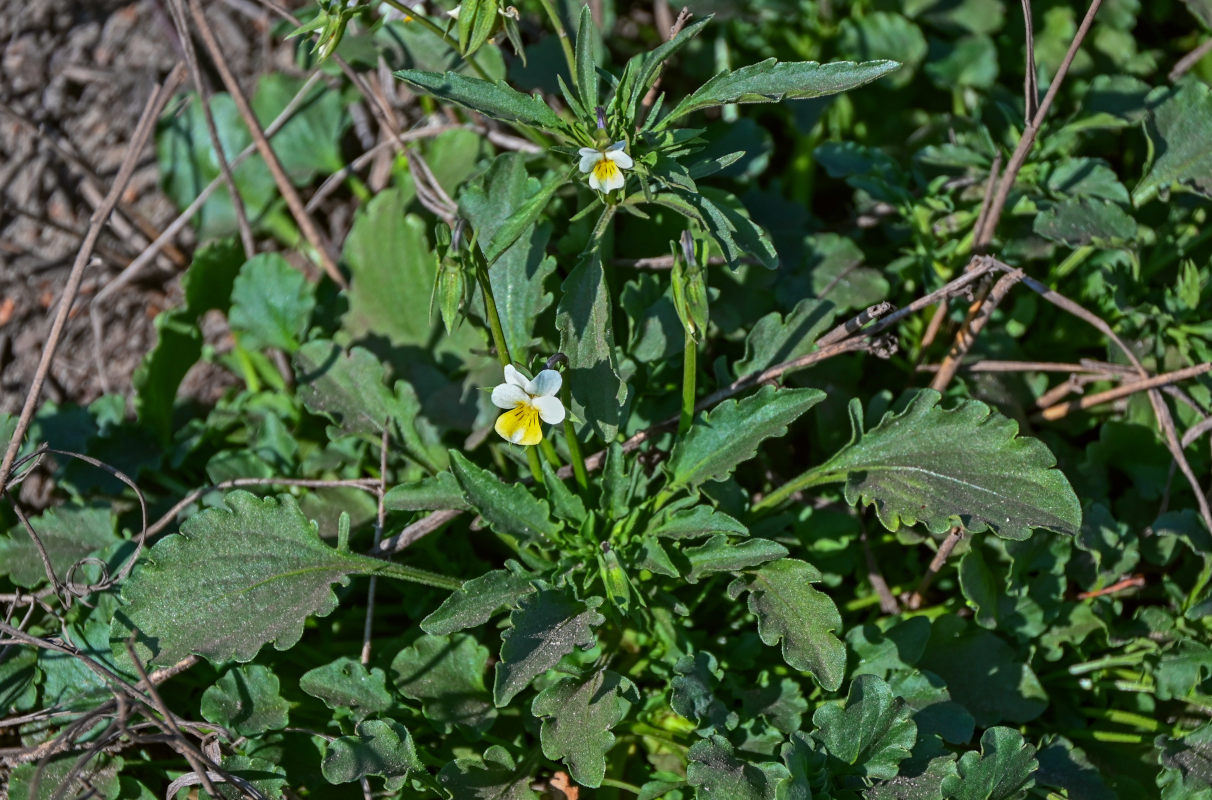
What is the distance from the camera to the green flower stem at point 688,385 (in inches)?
82.0

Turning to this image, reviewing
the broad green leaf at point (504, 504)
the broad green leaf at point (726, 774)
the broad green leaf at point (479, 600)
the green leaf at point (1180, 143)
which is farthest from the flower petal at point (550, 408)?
the green leaf at point (1180, 143)

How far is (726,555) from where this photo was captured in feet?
6.84

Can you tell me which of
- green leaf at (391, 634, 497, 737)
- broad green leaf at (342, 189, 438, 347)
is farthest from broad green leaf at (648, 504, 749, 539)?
broad green leaf at (342, 189, 438, 347)

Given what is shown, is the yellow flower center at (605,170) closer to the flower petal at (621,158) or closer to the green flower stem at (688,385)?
the flower petal at (621,158)

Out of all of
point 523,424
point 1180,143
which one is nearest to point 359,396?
point 523,424

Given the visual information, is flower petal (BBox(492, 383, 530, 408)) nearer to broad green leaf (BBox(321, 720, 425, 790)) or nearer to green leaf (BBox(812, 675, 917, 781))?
broad green leaf (BBox(321, 720, 425, 790))

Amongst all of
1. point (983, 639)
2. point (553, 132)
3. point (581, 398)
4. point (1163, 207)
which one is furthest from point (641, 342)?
point (1163, 207)

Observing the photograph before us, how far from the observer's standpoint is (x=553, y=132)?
199 centimetres

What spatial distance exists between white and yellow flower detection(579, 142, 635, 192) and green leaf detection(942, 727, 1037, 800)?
1239 mm

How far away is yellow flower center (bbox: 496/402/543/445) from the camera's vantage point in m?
1.99

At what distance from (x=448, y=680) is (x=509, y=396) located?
69 cm

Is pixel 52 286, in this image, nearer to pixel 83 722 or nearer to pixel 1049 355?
pixel 83 722

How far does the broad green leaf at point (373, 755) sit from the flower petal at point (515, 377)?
728mm

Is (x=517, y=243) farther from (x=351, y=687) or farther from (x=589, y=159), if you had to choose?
(x=351, y=687)
